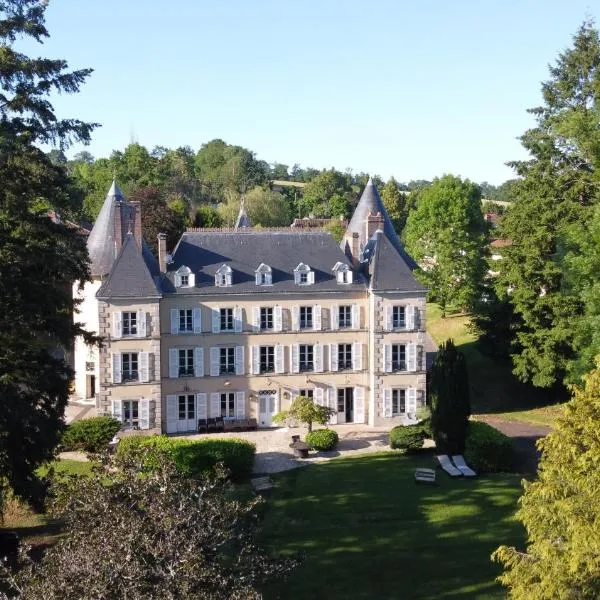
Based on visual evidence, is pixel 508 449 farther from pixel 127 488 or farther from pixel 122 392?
pixel 127 488

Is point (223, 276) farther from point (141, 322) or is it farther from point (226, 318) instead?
point (141, 322)

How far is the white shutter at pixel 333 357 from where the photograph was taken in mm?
36594

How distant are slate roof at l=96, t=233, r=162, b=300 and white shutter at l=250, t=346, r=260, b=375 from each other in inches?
206

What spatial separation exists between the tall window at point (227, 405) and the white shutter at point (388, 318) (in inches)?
319

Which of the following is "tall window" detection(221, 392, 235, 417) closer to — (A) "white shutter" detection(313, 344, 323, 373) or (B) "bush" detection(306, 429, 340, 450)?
(A) "white shutter" detection(313, 344, 323, 373)

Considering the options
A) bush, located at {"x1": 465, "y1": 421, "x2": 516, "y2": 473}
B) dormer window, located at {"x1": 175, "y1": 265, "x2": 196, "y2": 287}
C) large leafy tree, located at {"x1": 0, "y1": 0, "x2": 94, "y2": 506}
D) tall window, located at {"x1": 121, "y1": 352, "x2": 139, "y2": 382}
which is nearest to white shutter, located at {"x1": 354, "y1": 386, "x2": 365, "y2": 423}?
bush, located at {"x1": 465, "y1": 421, "x2": 516, "y2": 473}

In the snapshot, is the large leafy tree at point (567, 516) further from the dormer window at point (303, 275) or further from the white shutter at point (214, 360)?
the white shutter at point (214, 360)

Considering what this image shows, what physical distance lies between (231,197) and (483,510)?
2662 inches

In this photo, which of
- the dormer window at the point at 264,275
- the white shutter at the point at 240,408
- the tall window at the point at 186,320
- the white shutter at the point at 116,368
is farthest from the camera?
the white shutter at the point at 240,408

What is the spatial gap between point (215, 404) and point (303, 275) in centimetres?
748

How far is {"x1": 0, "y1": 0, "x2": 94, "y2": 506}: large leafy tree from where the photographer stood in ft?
64.0

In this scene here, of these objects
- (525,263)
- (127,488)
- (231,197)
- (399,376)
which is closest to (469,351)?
(525,263)

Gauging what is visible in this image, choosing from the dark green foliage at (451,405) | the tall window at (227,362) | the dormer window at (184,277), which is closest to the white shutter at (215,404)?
the tall window at (227,362)

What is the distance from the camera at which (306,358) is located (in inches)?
1439
